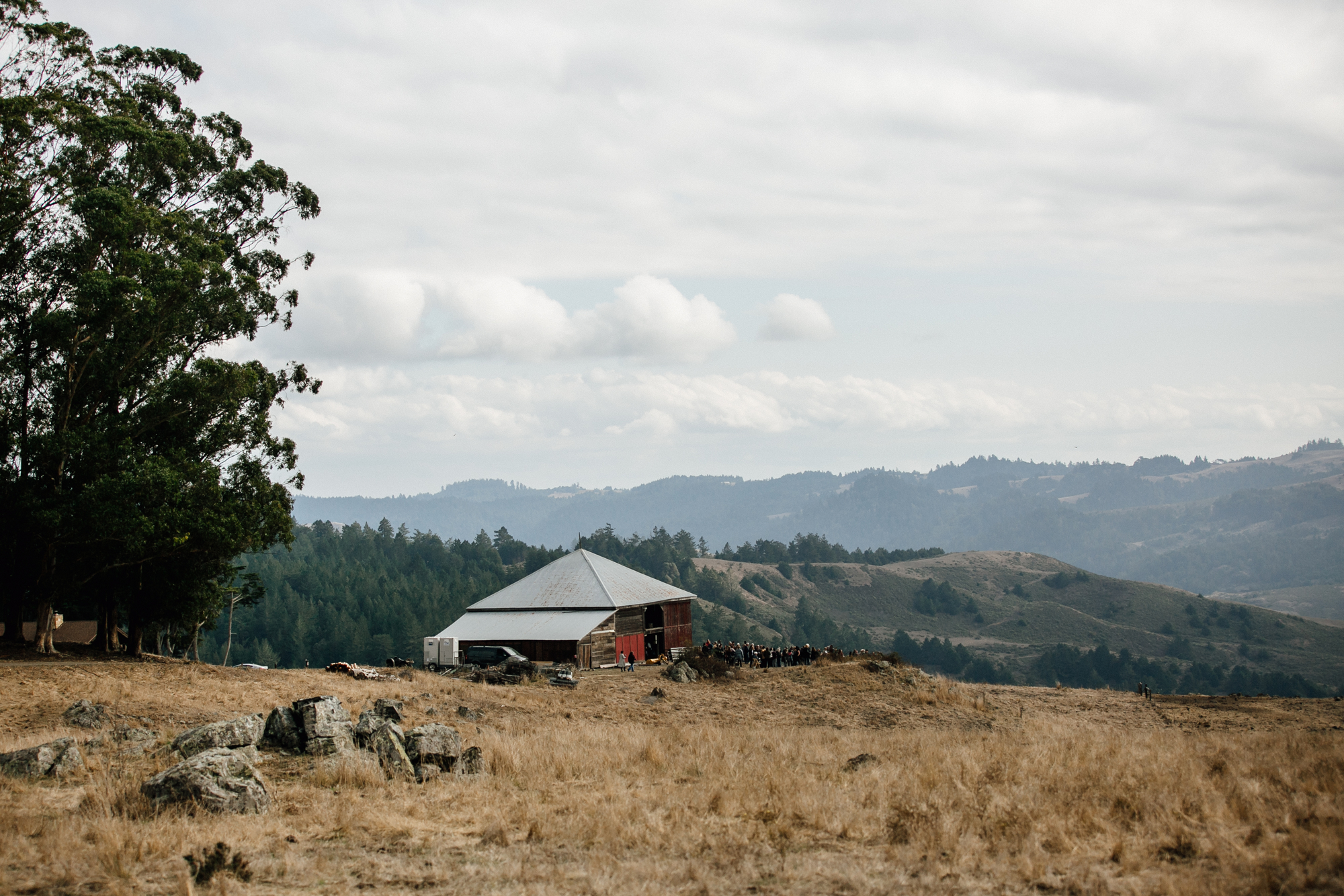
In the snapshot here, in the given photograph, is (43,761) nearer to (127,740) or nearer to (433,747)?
(127,740)

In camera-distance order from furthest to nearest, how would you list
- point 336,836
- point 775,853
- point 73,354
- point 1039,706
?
point 1039,706
point 73,354
point 336,836
point 775,853

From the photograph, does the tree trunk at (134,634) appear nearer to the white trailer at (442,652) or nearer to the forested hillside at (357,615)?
the white trailer at (442,652)

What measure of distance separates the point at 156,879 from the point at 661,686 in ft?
88.0

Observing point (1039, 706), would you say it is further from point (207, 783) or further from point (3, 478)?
point (3, 478)

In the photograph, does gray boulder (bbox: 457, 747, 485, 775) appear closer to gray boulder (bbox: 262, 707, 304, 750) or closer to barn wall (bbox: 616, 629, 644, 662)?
gray boulder (bbox: 262, 707, 304, 750)

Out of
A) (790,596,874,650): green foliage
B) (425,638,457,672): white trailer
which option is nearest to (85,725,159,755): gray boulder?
(425,638,457,672): white trailer

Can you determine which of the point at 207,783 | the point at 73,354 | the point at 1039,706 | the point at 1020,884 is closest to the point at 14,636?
the point at 73,354

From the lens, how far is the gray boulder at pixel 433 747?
1504cm

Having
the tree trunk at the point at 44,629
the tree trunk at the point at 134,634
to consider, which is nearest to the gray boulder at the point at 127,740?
the tree trunk at the point at 44,629

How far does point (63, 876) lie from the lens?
8.95m

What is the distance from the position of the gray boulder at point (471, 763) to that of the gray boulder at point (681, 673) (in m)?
21.9

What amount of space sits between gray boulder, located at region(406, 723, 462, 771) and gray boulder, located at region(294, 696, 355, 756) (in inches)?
46.1

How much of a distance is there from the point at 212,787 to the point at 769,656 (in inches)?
1398

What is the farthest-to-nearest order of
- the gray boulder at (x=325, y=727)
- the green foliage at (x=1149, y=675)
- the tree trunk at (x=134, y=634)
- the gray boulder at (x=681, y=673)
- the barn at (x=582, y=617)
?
1. the green foliage at (x=1149, y=675)
2. the barn at (x=582, y=617)
3. the gray boulder at (x=681, y=673)
4. the tree trunk at (x=134, y=634)
5. the gray boulder at (x=325, y=727)
